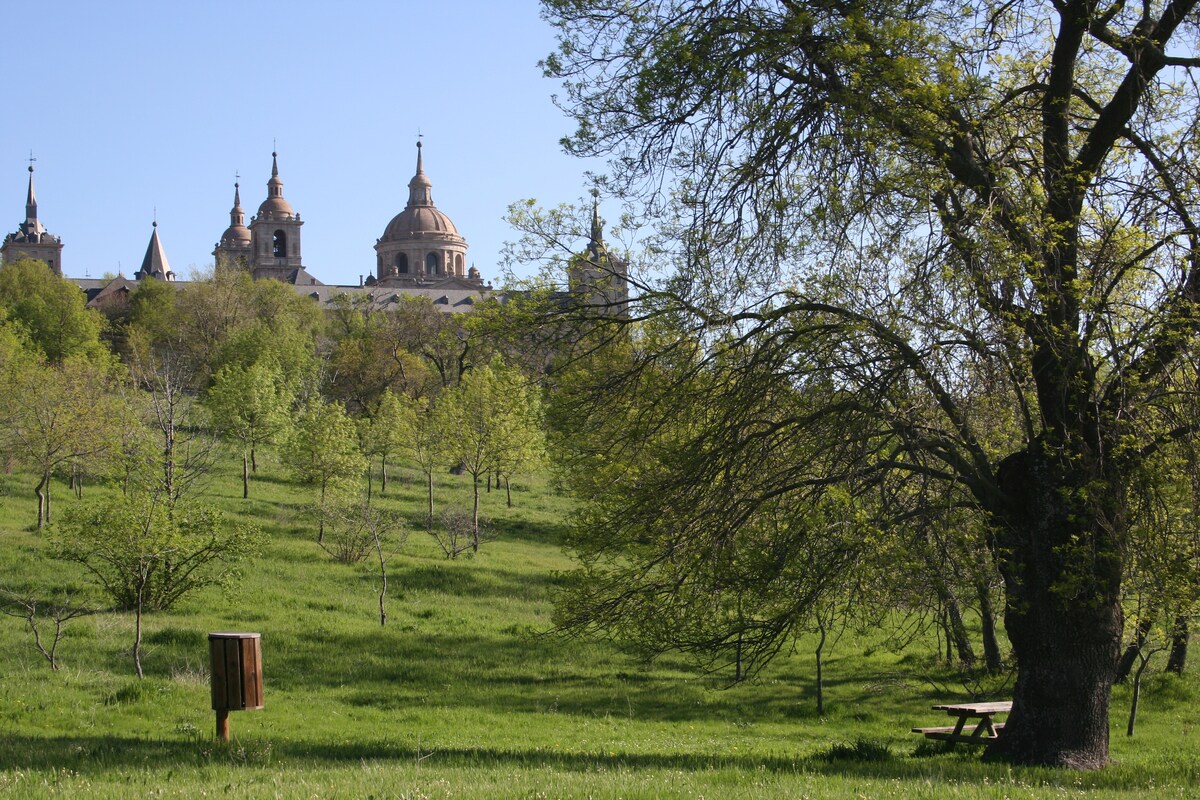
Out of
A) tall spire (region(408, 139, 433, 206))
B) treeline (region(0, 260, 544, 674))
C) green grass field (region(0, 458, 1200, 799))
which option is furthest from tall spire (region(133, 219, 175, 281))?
green grass field (region(0, 458, 1200, 799))

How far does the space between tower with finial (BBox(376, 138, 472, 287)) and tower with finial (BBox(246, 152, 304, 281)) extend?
567 inches

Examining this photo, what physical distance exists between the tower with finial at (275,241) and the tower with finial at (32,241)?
33205 mm

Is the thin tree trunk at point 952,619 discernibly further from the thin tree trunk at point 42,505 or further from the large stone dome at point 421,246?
the large stone dome at point 421,246

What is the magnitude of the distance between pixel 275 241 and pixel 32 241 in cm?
4129

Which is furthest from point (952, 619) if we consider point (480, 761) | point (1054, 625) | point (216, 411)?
point (216, 411)

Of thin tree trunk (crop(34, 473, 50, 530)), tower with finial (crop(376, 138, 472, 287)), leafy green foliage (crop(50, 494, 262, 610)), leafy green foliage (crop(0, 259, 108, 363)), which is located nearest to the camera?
leafy green foliage (crop(50, 494, 262, 610))

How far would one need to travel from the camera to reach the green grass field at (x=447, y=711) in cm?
818

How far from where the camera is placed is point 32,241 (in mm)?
172625

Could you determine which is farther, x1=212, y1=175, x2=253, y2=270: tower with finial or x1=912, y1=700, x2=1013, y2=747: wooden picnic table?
x1=212, y1=175, x2=253, y2=270: tower with finial

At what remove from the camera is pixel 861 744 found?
35.7 ft

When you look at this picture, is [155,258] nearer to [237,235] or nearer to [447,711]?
[237,235]

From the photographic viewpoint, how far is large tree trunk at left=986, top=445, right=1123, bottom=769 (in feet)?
32.4

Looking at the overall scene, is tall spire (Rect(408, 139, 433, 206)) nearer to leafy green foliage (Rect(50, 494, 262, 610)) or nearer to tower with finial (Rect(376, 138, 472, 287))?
tower with finial (Rect(376, 138, 472, 287))

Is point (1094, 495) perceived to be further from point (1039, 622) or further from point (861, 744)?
point (861, 744)
